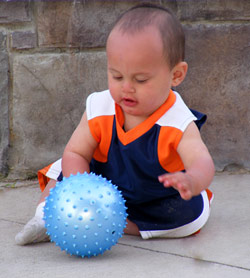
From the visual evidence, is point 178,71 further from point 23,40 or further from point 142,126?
point 23,40

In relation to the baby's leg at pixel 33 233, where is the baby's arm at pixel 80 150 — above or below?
above

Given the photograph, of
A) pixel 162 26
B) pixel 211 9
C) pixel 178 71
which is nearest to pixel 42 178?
pixel 178 71

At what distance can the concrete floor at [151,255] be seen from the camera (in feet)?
7.17

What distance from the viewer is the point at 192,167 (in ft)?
7.59

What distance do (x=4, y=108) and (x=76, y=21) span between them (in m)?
0.68

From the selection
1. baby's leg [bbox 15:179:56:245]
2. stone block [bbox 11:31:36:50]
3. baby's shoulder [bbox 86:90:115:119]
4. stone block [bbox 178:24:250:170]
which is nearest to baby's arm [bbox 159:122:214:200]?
baby's shoulder [bbox 86:90:115:119]

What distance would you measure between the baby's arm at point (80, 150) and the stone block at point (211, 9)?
1.14 m

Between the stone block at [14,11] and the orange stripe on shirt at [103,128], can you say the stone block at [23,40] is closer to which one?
the stone block at [14,11]

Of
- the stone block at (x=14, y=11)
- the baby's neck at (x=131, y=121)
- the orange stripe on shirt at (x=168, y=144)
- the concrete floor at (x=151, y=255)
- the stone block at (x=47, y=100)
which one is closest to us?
the concrete floor at (x=151, y=255)

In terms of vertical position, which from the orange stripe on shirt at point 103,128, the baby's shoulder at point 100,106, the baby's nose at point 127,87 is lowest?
the orange stripe on shirt at point 103,128

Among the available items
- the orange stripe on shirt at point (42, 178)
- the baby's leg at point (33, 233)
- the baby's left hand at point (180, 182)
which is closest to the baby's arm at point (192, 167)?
the baby's left hand at point (180, 182)

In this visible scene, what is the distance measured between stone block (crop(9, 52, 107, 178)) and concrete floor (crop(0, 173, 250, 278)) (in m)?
0.53

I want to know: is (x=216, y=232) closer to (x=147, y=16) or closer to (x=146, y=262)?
(x=146, y=262)

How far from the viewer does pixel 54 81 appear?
345 centimetres
